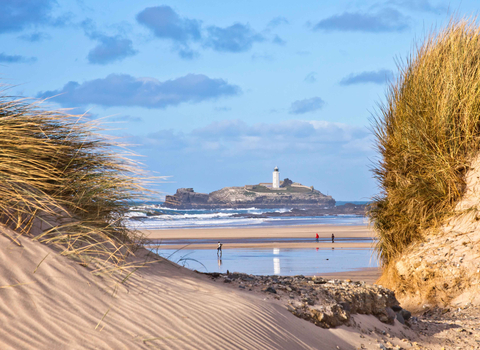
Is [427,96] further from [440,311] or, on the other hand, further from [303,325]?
[303,325]

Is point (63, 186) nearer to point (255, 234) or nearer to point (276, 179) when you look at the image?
point (255, 234)

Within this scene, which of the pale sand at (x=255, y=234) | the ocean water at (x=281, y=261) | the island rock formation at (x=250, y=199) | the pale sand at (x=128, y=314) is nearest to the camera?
the pale sand at (x=128, y=314)

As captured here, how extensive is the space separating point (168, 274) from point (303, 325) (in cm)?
185

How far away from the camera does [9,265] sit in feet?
12.1

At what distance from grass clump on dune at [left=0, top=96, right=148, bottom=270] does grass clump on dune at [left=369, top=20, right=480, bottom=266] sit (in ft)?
18.9

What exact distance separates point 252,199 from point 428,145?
11099 centimetres

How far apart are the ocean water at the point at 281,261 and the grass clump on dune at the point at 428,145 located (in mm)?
5130

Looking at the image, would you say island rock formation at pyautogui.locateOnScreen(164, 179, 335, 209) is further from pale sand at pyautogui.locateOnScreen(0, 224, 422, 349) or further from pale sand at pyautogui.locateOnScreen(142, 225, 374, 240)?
pale sand at pyautogui.locateOnScreen(0, 224, 422, 349)

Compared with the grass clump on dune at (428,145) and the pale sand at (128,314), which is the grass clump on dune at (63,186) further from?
the grass clump on dune at (428,145)

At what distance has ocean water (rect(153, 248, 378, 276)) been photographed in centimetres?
1548

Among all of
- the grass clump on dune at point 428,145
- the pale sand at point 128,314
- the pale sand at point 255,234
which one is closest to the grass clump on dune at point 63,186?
the pale sand at point 128,314

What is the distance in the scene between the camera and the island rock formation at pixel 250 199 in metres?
117

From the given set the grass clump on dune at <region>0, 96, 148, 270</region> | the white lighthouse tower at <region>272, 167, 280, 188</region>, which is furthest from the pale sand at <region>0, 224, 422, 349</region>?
the white lighthouse tower at <region>272, 167, 280, 188</region>

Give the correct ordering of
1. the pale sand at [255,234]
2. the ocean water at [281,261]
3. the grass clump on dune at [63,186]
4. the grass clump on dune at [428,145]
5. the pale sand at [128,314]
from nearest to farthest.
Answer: the pale sand at [128,314], the grass clump on dune at [63,186], the grass clump on dune at [428,145], the ocean water at [281,261], the pale sand at [255,234]
